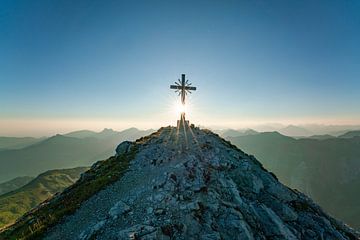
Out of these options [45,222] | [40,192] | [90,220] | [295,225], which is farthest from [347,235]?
[40,192]

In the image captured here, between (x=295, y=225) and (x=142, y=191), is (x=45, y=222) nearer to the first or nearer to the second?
(x=142, y=191)

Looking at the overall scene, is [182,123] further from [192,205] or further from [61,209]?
[61,209]

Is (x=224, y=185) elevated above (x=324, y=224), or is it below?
above

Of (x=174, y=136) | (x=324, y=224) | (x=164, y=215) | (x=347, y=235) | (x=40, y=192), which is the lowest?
(x=40, y=192)

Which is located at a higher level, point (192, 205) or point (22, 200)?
point (192, 205)

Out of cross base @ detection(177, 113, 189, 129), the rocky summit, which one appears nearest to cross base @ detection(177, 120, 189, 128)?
cross base @ detection(177, 113, 189, 129)

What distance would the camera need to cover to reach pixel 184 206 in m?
17.7

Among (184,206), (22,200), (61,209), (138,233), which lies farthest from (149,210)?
(22,200)

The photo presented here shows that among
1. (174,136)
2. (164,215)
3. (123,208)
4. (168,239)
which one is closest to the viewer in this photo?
(168,239)

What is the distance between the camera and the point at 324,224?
22828 mm

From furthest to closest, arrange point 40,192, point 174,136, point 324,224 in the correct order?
point 40,192 → point 174,136 → point 324,224

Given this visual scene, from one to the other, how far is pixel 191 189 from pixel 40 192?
192672 mm

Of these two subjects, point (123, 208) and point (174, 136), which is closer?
point (123, 208)

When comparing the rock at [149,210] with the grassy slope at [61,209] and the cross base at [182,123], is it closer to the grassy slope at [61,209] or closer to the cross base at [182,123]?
the grassy slope at [61,209]
